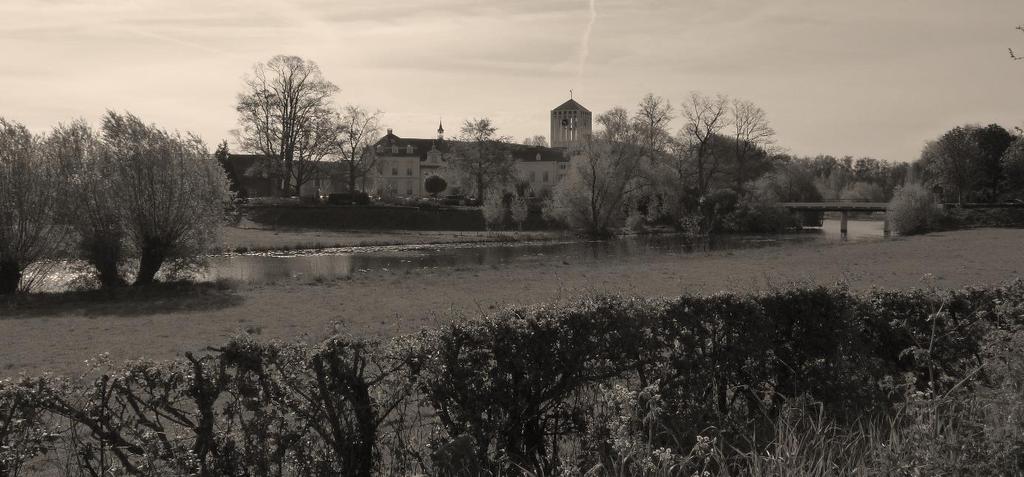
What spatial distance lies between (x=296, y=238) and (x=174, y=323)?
1387 inches

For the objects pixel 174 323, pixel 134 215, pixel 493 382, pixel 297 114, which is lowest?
pixel 174 323

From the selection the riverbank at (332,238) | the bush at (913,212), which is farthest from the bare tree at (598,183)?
the bush at (913,212)

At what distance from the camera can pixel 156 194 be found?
24.3 m

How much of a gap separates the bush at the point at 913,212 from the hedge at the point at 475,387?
2346 inches

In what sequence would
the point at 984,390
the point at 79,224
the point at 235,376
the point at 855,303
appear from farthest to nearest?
the point at 79,224 < the point at 855,303 < the point at 984,390 < the point at 235,376

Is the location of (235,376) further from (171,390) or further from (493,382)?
(493,382)

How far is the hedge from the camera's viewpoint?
4949 millimetres

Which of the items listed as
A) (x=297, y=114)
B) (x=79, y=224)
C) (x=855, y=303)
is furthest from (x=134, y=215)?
(x=297, y=114)

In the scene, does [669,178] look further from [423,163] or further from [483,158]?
[423,163]

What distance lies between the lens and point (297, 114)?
68.8 metres

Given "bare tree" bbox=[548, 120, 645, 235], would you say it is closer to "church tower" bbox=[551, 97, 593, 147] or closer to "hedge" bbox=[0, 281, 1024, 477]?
"hedge" bbox=[0, 281, 1024, 477]

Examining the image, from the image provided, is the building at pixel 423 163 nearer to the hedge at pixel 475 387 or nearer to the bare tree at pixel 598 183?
the bare tree at pixel 598 183

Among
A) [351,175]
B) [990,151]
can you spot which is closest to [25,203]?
[351,175]

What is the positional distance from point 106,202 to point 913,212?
195 feet
